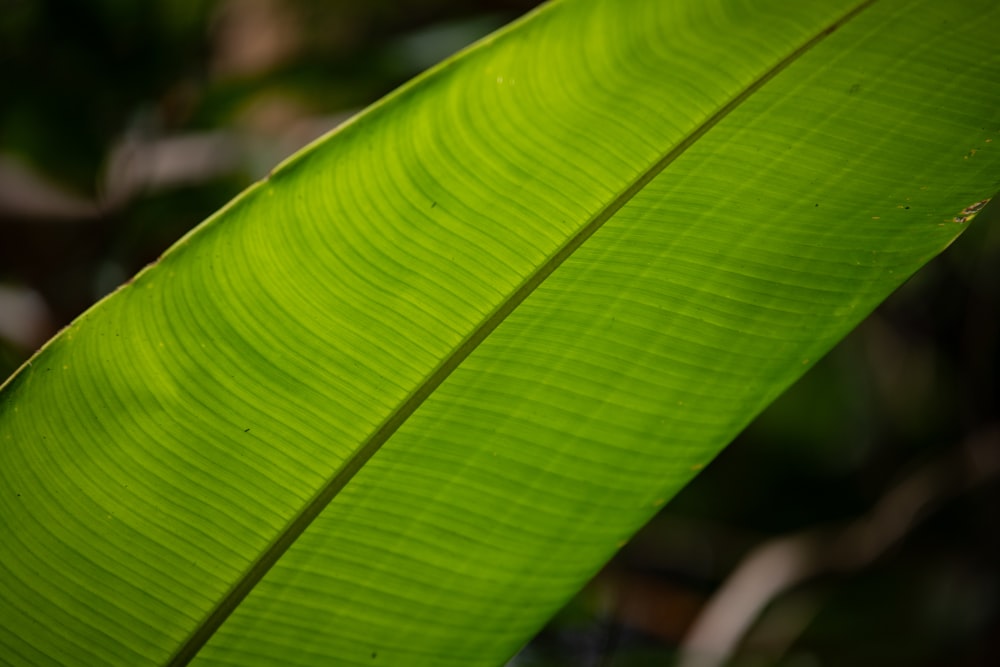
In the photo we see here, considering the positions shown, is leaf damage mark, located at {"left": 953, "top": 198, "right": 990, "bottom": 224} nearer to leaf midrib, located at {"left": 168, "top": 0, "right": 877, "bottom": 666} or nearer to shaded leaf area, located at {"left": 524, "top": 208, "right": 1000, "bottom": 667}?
leaf midrib, located at {"left": 168, "top": 0, "right": 877, "bottom": 666}

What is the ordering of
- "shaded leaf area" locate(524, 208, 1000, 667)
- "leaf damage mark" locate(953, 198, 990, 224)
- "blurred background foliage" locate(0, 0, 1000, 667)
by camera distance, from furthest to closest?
"shaded leaf area" locate(524, 208, 1000, 667), "blurred background foliage" locate(0, 0, 1000, 667), "leaf damage mark" locate(953, 198, 990, 224)

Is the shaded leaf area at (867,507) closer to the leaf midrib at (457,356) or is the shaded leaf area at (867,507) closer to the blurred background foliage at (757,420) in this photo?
the blurred background foliage at (757,420)

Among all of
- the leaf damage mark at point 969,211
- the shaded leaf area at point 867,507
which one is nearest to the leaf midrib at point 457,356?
the leaf damage mark at point 969,211

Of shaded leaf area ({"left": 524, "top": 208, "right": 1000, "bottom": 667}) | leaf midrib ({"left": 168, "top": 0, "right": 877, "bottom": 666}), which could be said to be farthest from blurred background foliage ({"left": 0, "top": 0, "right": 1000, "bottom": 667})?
leaf midrib ({"left": 168, "top": 0, "right": 877, "bottom": 666})

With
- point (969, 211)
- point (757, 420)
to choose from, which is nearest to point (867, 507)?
point (757, 420)

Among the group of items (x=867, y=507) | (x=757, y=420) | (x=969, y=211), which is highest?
(x=969, y=211)

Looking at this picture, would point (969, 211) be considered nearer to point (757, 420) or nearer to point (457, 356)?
point (457, 356)

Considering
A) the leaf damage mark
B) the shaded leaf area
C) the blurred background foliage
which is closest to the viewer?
the leaf damage mark

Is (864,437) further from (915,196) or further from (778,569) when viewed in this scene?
(915,196)

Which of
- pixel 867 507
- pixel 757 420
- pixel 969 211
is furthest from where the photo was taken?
pixel 867 507
